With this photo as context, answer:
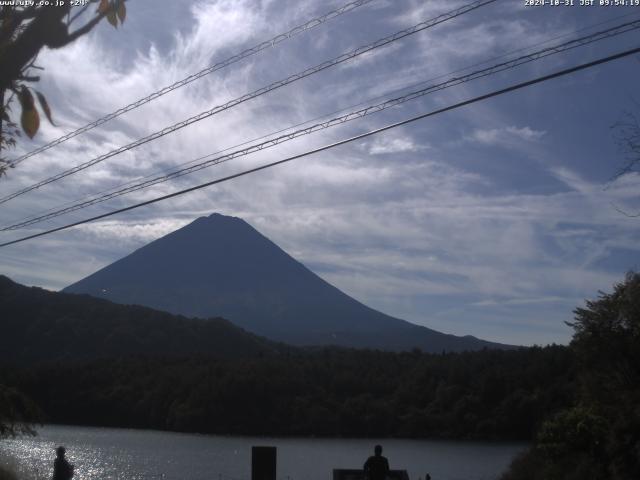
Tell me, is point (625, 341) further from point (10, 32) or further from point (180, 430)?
point (180, 430)

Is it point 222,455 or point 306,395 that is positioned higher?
point 306,395

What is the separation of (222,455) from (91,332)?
155 feet

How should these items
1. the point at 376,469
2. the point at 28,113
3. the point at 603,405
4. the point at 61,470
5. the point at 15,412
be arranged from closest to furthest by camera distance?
the point at 28,113, the point at 376,469, the point at 61,470, the point at 15,412, the point at 603,405

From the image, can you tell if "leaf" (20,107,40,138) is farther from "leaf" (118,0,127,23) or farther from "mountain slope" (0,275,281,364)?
"mountain slope" (0,275,281,364)

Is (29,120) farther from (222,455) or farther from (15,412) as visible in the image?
(222,455)

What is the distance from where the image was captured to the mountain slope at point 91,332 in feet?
268

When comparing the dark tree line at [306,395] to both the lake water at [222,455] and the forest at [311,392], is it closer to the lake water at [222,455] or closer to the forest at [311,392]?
the forest at [311,392]

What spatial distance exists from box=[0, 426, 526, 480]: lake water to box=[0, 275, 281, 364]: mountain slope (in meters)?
15.6

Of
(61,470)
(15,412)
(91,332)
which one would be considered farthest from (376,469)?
(91,332)

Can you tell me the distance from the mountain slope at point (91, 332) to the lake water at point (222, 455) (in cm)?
1562

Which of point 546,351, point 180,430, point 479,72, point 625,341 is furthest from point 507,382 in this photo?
point 479,72

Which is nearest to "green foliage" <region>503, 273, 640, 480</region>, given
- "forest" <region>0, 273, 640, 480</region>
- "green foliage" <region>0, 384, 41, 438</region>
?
"green foliage" <region>0, 384, 41, 438</region>

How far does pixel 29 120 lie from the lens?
4.20 meters

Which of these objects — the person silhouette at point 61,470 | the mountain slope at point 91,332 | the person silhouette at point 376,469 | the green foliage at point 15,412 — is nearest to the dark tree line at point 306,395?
the mountain slope at point 91,332
